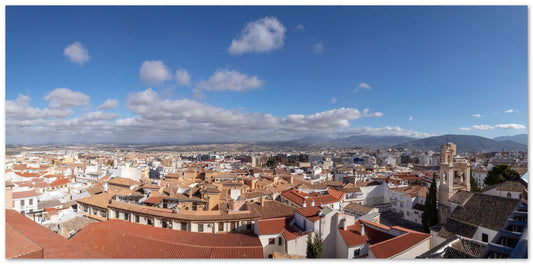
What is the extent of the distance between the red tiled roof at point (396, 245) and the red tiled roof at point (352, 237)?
1019 millimetres

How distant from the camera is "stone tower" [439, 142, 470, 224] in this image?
9.06m

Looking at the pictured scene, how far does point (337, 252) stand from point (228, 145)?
100188mm

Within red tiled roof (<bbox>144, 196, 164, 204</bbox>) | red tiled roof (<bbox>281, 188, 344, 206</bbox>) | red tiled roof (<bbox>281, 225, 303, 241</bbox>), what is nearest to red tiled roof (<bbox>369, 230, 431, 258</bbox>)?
red tiled roof (<bbox>281, 225, 303, 241</bbox>)

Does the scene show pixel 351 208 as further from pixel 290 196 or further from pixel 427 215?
pixel 427 215

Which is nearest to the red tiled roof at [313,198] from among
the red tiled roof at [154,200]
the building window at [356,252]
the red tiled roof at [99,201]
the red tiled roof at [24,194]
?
the building window at [356,252]

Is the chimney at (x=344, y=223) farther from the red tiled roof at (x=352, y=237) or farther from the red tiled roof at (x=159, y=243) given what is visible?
the red tiled roof at (x=159, y=243)

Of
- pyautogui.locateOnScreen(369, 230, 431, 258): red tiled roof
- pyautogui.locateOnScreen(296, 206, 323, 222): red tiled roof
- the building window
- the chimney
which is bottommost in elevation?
the building window

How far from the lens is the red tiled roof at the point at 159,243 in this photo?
5.37 metres

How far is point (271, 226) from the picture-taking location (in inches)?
303

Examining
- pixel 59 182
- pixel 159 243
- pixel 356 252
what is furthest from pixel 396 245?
pixel 59 182

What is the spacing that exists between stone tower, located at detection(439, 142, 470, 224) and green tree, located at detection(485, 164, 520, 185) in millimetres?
8196

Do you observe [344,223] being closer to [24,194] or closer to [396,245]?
[396,245]

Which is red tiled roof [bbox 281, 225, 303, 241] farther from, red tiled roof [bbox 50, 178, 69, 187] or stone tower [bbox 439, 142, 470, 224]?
red tiled roof [bbox 50, 178, 69, 187]

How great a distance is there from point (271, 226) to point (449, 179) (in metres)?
6.54
